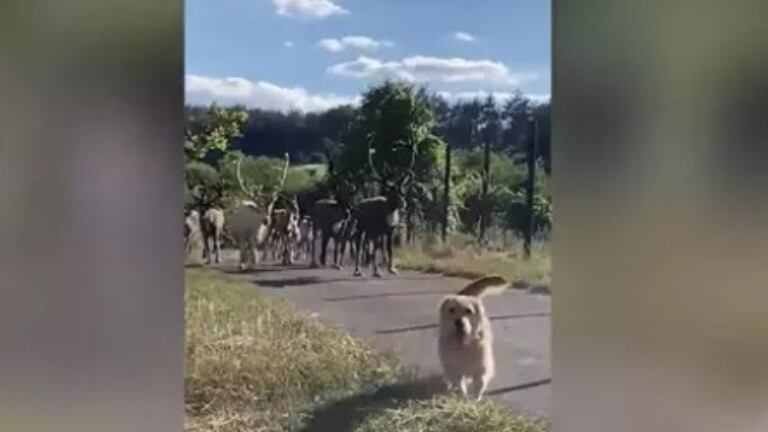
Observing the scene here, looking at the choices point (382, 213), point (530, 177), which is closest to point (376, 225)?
point (382, 213)

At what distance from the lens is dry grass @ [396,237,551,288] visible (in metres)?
2.27

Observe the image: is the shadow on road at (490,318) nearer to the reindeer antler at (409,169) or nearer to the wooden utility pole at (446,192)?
the wooden utility pole at (446,192)

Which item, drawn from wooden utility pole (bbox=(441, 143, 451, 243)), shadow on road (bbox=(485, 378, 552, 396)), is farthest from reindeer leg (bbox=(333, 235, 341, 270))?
shadow on road (bbox=(485, 378, 552, 396))

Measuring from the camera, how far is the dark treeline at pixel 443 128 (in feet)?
7.15

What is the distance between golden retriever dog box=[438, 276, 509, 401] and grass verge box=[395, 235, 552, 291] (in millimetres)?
A: 30

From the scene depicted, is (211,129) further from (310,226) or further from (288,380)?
(288,380)

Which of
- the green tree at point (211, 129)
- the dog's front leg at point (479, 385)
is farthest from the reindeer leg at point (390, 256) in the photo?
the green tree at point (211, 129)

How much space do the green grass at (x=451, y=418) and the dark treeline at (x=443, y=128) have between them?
59 cm

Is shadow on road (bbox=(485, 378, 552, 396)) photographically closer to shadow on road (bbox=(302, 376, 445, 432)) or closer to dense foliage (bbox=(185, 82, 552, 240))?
shadow on road (bbox=(302, 376, 445, 432))

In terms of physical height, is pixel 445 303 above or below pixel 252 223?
below

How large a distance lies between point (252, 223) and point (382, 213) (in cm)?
30

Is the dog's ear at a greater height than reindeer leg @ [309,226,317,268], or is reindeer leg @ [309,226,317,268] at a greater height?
reindeer leg @ [309,226,317,268]

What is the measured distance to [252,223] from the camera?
2.21 m
